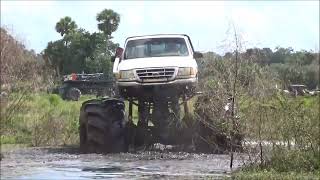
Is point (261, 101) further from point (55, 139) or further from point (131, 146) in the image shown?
point (55, 139)

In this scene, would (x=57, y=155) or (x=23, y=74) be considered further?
(x=23, y=74)

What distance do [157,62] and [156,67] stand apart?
0.98 feet

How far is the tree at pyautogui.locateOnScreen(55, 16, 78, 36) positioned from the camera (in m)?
24.4

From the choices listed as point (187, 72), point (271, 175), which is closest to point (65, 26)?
point (187, 72)

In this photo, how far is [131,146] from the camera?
1838cm

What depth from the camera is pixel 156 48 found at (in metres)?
18.6

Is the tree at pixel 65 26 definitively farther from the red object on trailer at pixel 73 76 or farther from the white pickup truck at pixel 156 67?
the white pickup truck at pixel 156 67

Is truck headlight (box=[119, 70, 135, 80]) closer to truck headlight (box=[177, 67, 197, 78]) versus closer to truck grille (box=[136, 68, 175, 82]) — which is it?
truck grille (box=[136, 68, 175, 82])

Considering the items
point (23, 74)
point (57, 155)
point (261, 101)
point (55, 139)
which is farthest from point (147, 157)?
point (23, 74)

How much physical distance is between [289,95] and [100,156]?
520 centimetres

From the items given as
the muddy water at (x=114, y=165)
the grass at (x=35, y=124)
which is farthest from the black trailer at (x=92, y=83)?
the muddy water at (x=114, y=165)

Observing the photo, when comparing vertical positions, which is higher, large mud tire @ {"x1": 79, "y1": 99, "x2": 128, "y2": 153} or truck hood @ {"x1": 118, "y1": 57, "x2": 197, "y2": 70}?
truck hood @ {"x1": 118, "y1": 57, "x2": 197, "y2": 70}

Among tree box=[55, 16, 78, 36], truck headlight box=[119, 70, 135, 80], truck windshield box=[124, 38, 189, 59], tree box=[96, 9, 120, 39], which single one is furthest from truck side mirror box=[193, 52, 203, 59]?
tree box=[55, 16, 78, 36]

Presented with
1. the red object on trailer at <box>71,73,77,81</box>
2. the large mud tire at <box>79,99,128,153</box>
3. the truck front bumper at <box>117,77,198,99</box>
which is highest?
the red object on trailer at <box>71,73,77,81</box>
